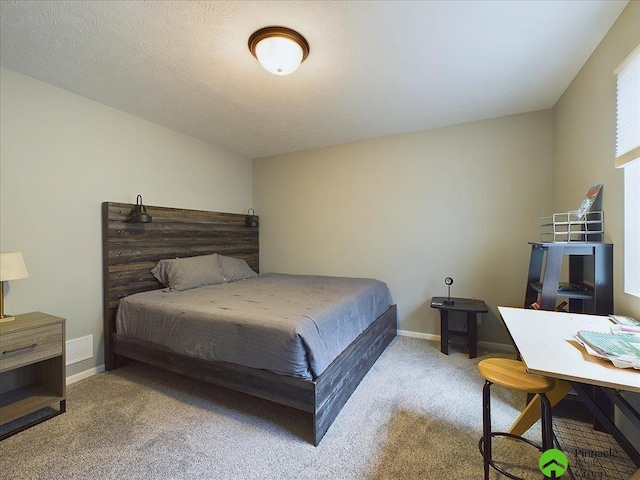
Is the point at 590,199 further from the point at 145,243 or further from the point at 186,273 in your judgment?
the point at 145,243

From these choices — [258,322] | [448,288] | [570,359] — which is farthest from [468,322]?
[258,322]

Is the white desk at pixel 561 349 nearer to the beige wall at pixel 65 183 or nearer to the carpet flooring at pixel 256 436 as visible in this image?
the carpet flooring at pixel 256 436

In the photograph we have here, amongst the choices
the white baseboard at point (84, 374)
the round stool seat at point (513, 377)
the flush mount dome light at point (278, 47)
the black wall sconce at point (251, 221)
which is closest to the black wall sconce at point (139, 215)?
the white baseboard at point (84, 374)

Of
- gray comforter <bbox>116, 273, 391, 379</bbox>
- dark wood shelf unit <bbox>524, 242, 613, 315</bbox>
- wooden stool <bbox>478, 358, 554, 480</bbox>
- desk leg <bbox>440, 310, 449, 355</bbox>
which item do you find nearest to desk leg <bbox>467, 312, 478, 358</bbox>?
desk leg <bbox>440, 310, 449, 355</bbox>

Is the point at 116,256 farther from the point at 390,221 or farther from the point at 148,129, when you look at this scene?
the point at 390,221

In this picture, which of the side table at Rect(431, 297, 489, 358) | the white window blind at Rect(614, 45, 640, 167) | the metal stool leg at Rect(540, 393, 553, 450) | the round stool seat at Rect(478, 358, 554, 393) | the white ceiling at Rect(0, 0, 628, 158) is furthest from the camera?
the side table at Rect(431, 297, 489, 358)

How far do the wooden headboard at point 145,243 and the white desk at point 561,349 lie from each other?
3.13m

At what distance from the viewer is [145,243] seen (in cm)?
295

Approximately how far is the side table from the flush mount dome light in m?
2.51

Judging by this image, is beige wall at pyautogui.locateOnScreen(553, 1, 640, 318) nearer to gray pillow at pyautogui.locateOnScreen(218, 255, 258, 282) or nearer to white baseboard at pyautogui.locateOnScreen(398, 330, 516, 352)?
white baseboard at pyautogui.locateOnScreen(398, 330, 516, 352)

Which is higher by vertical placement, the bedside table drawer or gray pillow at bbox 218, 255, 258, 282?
gray pillow at bbox 218, 255, 258, 282

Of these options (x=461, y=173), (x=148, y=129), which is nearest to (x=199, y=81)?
(x=148, y=129)

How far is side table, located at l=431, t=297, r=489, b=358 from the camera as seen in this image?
9.24ft

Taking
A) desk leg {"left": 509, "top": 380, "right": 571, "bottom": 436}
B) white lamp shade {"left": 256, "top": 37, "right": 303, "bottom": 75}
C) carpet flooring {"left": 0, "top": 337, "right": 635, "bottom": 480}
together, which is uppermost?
white lamp shade {"left": 256, "top": 37, "right": 303, "bottom": 75}
